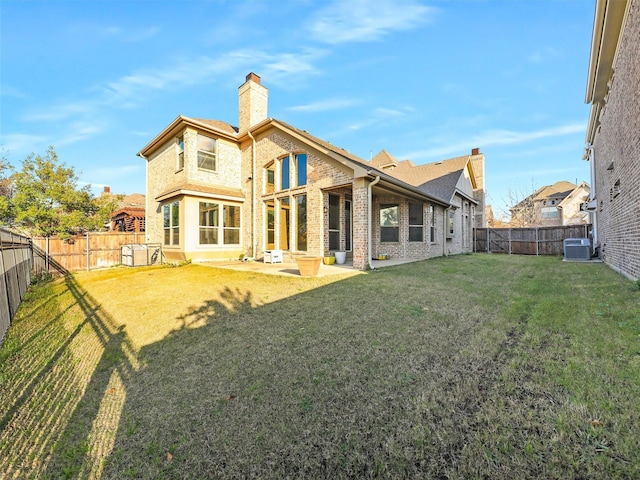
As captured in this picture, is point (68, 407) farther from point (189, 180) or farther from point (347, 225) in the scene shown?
point (189, 180)

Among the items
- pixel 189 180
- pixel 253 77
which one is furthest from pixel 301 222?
pixel 253 77

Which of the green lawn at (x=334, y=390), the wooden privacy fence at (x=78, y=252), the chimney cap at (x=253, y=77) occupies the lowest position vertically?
the green lawn at (x=334, y=390)

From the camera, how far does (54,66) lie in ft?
32.7

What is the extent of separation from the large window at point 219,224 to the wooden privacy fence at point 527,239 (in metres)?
16.4

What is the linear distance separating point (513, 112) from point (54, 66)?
69.8ft

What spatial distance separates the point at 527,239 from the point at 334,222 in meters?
14.4

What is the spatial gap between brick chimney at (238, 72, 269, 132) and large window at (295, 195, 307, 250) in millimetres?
4801

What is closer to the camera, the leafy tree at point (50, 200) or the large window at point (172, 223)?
the large window at point (172, 223)

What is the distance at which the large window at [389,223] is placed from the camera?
12609 mm

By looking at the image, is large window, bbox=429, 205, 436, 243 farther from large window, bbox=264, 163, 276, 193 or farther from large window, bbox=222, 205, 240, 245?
large window, bbox=222, 205, 240, 245

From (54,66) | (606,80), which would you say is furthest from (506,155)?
(54,66)

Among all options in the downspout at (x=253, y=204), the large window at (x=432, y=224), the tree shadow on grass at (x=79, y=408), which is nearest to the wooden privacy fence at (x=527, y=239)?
the large window at (x=432, y=224)

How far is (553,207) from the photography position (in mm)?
41062

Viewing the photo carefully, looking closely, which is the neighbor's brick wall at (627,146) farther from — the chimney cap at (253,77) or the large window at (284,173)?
the chimney cap at (253,77)
